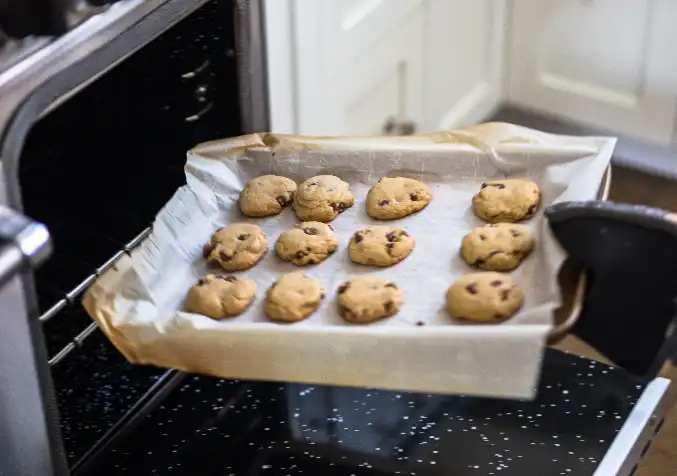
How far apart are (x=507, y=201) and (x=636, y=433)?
0.27m

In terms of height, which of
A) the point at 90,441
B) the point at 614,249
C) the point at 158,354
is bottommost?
the point at 90,441

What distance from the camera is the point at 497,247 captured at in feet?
3.12

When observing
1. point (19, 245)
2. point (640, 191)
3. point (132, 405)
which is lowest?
point (640, 191)

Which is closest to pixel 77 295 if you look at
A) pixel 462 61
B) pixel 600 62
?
pixel 462 61

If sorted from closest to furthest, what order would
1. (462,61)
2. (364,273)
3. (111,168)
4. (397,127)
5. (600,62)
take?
1. (364,273)
2. (111,168)
3. (397,127)
4. (462,61)
5. (600,62)

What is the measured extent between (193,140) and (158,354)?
32 cm

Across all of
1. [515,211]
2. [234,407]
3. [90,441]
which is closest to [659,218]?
[515,211]

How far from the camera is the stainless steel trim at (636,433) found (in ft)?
2.82

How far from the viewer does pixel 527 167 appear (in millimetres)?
1064

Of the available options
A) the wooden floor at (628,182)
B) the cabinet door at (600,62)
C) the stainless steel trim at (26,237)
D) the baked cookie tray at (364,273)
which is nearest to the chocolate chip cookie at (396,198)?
the baked cookie tray at (364,273)

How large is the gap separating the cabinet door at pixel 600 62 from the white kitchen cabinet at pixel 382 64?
75 millimetres

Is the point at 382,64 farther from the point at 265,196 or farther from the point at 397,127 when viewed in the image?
the point at 265,196

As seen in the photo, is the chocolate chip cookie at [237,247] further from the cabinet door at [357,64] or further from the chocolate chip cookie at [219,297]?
the cabinet door at [357,64]

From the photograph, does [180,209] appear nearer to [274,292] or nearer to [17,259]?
[274,292]
